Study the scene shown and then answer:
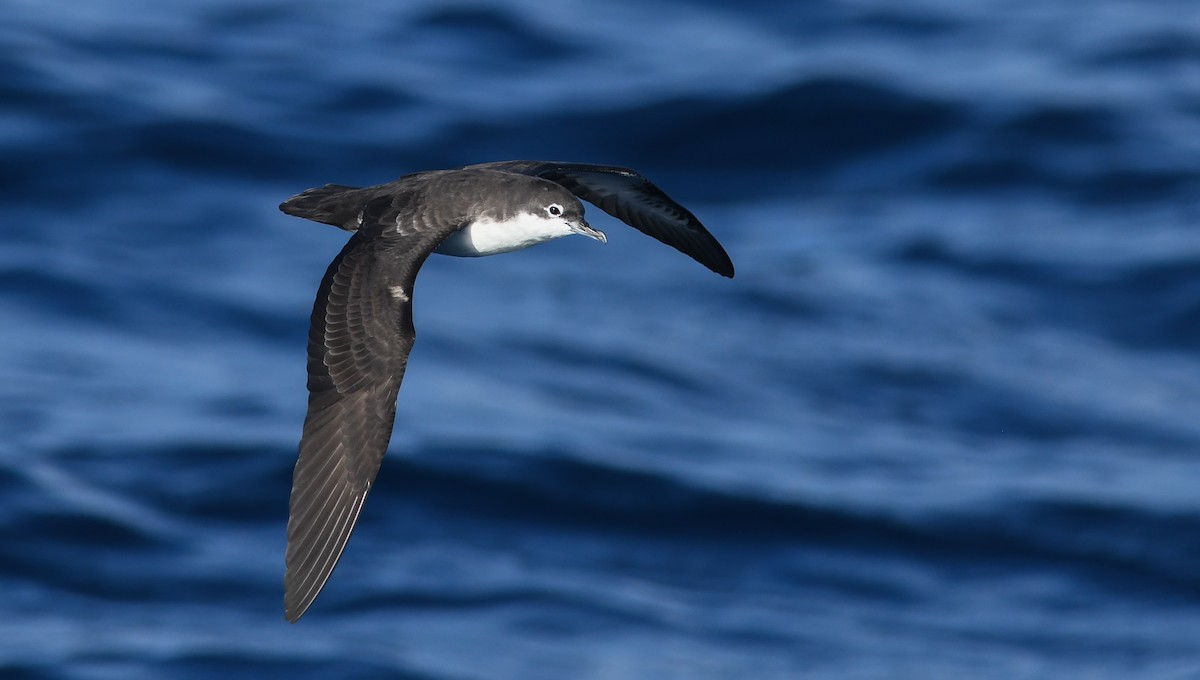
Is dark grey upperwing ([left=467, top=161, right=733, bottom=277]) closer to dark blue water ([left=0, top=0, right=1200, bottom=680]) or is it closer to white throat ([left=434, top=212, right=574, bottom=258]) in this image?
white throat ([left=434, top=212, right=574, bottom=258])

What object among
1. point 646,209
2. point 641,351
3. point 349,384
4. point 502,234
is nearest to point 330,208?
point 502,234

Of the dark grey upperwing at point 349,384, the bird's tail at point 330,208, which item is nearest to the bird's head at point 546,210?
the dark grey upperwing at point 349,384

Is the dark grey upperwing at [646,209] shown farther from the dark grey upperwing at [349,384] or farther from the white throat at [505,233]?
the dark grey upperwing at [349,384]

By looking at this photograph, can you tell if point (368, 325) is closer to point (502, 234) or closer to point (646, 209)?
point (502, 234)

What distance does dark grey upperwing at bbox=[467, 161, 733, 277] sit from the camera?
8.88m

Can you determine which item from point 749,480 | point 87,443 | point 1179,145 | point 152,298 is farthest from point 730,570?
point 1179,145

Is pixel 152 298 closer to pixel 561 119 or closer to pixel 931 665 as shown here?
pixel 561 119

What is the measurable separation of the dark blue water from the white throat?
9717mm

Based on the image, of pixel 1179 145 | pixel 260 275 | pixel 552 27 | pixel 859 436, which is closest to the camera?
pixel 859 436

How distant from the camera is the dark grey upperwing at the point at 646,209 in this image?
888cm

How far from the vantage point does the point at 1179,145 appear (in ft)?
91.4

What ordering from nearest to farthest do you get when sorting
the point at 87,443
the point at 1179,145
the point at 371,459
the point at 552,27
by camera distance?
the point at 371,459
the point at 87,443
the point at 1179,145
the point at 552,27

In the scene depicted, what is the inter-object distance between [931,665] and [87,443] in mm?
10289

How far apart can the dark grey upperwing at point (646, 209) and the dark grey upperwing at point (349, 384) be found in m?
1.39
